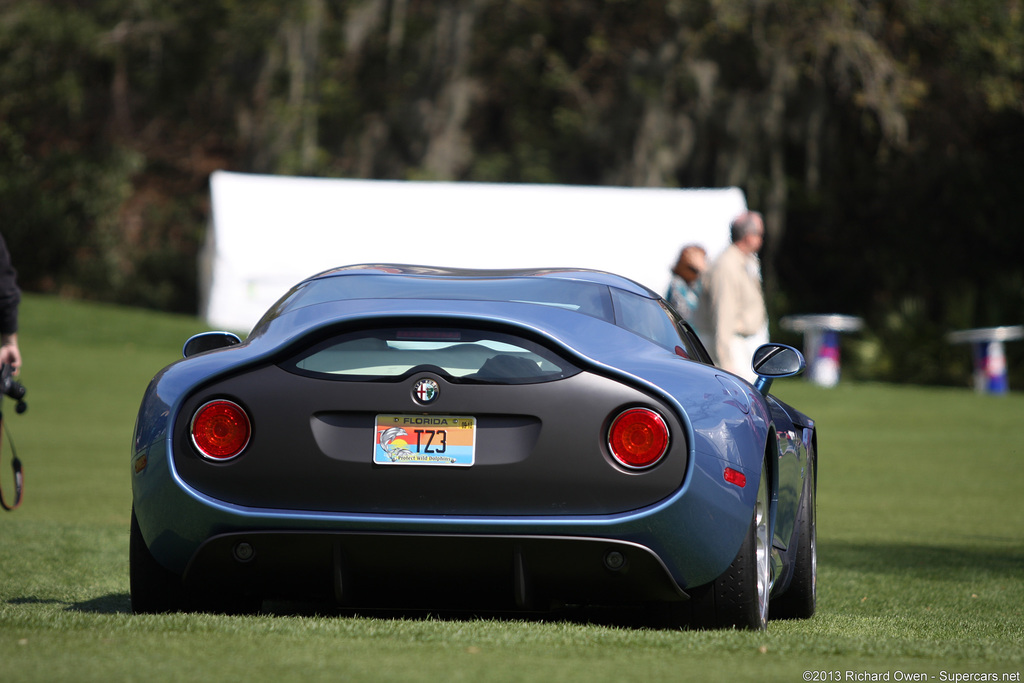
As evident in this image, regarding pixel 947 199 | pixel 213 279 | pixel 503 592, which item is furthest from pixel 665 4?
pixel 503 592

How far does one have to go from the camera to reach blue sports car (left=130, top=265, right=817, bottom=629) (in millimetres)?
4547

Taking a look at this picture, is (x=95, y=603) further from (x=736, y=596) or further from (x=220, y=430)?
(x=736, y=596)

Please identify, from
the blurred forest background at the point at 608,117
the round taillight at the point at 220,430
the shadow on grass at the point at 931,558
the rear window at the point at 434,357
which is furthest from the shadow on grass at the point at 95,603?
the blurred forest background at the point at 608,117

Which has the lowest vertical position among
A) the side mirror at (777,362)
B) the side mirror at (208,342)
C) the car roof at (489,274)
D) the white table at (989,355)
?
the white table at (989,355)

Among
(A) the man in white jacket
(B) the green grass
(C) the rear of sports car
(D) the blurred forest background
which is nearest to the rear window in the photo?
(C) the rear of sports car

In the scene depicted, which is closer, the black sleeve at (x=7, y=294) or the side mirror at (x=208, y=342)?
the side mirror at (x=208, y=342)

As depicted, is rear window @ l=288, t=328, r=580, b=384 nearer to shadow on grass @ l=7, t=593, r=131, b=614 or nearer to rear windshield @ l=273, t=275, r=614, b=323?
rear windshield @ l=273, t=275, r=614, b=323

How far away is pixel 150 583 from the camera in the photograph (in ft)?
16.3

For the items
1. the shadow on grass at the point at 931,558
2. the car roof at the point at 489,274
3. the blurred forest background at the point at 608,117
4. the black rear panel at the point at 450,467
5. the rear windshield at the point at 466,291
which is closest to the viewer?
the black rear panel at the point at 450,467

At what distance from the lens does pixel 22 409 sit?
690cm

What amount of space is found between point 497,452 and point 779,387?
20639mm

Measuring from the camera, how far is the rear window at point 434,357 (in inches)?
182

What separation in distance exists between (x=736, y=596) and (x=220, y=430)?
1.73 metres

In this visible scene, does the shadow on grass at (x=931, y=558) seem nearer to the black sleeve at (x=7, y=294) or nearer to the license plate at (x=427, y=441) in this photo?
the license plate at (x=427, y=441)
